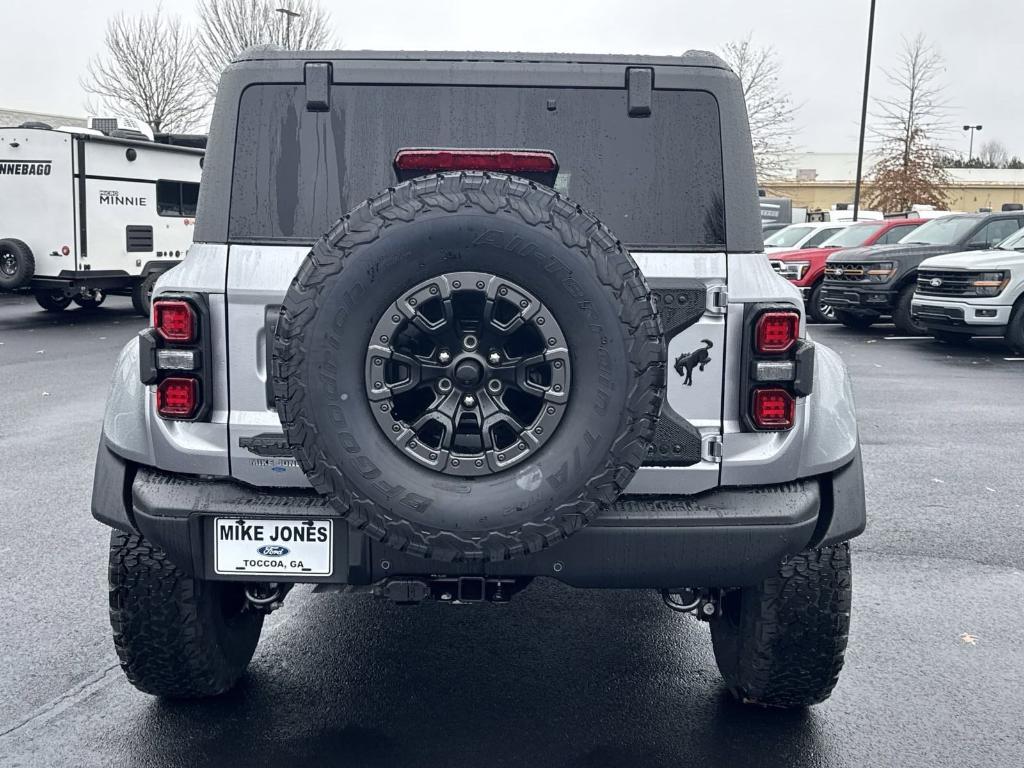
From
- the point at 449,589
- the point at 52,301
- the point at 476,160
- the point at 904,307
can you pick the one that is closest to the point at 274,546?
the point at 449,589

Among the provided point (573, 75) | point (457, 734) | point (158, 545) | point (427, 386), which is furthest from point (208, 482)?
point (573, 75)

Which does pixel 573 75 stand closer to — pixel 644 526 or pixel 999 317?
pixel 644 526

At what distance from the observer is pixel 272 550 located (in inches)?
117

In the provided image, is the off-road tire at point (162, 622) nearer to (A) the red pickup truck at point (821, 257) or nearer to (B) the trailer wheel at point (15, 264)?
(B) the trailer wheel at point (15, 264)

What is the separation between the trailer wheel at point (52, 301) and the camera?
58.1ft

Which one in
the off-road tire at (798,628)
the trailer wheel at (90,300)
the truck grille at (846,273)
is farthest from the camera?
the trailer wheel at (90,300)

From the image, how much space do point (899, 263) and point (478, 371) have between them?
1466 centimetres

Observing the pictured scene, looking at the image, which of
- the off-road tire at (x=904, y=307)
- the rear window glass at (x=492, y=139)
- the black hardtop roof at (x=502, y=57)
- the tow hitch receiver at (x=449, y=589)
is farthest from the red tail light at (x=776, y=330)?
the off-road tire at (x=904, y=307)

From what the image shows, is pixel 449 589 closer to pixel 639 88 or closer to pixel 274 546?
pixel 274 546

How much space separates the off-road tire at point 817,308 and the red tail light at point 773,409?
16.1m

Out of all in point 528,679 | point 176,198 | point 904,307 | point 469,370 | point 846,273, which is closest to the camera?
point 469,370

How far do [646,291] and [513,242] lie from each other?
354mm

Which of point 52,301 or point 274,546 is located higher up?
point 274,546

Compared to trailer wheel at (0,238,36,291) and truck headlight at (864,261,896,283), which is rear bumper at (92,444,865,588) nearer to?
truck headlight at (864,261,896,283)
